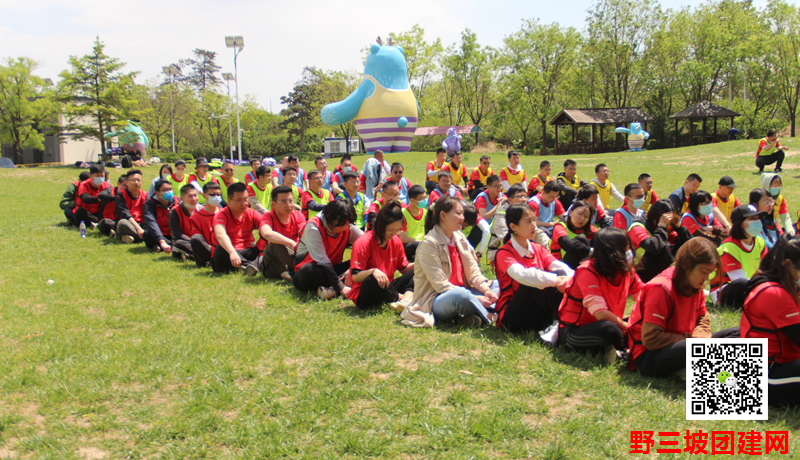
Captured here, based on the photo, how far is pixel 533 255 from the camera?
4738mm

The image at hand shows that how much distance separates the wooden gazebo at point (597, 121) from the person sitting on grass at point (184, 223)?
1270 inches

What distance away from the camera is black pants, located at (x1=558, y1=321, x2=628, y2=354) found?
404cm

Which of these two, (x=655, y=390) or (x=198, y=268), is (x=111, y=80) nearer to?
(x=198, y=268)

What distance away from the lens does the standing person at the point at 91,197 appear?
36.4ft

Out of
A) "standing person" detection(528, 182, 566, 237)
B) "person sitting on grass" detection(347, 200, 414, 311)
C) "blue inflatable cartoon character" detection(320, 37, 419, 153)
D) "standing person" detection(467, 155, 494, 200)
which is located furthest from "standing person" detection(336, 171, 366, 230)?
"blue inflatable cartoon character" detection(320, 37, 419, 153)

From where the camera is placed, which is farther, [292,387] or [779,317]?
[292,387]

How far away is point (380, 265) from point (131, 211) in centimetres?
667

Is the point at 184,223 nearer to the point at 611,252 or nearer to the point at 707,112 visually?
the point at 611,252

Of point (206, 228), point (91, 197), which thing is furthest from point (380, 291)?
point (91, 197)

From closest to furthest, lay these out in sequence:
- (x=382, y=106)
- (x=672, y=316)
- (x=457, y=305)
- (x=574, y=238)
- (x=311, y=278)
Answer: (x=672, y=316), (x=457, y=305), (x=311, y=278), (x=574, y=238), (x=382, y=106)

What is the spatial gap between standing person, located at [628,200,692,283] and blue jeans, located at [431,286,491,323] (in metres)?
2.20

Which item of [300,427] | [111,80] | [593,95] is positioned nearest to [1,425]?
[300,427]

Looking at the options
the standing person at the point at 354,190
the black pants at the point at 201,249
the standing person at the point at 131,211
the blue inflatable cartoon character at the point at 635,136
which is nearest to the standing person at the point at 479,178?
the standing person at the point at 354,190

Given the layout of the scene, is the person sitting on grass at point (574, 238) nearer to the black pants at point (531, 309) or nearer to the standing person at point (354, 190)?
the black pants at point (531, 309)
